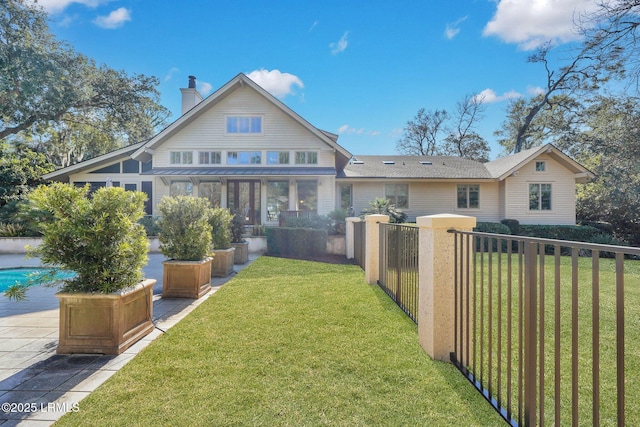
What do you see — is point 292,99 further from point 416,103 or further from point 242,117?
point 416,103

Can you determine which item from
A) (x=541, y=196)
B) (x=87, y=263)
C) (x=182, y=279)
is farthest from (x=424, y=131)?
(x=87, y=263)

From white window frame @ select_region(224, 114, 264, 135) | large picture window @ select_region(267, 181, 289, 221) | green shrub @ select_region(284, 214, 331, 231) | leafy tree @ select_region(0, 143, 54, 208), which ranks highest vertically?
white window frame @ select_region(224, 114, 264, 135)

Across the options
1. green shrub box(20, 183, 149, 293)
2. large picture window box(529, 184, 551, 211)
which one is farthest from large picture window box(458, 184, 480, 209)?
green shrub box(20, 183, 149, 293)

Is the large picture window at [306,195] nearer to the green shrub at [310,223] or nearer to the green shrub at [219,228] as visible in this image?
the green shrub at [310,223]

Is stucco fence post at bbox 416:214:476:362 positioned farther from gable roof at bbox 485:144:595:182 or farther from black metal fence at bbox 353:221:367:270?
gable roof at bbox 485:144:595:182

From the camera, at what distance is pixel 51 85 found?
1590 centimetres

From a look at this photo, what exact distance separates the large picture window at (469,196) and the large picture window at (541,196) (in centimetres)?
277

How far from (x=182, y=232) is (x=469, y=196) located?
55.0ft

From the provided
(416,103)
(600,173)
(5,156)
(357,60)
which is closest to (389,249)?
(357,60)

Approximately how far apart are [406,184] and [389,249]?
43.4ft

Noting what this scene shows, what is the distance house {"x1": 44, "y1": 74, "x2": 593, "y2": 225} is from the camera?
15.1 meters

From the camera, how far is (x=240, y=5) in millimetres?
12766

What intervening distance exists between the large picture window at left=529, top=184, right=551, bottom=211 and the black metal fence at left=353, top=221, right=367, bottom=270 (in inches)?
504

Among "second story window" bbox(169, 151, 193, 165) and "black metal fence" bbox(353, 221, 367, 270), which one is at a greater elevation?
"second story window" bbox(169, 151, 193, 165)
